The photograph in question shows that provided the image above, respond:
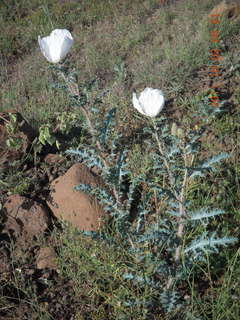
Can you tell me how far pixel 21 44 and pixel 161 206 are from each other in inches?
206

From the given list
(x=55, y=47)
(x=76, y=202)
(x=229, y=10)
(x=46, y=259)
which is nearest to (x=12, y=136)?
(x=76, y=202)

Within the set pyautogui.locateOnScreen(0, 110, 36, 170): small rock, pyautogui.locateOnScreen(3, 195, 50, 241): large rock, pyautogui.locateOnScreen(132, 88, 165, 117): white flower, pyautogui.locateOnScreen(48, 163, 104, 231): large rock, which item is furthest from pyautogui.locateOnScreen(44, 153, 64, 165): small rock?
pyautogui.locateOnScreen(132, 88, 165, 117): white flower

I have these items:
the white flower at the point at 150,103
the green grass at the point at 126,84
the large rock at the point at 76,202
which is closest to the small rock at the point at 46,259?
the green grass at the point at 126,84

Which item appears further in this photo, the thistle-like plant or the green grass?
the green grass

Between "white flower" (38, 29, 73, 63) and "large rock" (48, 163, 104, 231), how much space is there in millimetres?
1047

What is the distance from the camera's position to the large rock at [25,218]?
2.62 m

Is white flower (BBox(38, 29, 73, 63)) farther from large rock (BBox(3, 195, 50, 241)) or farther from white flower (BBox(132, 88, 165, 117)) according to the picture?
large rock (BBox(3, 195, 50, 241))

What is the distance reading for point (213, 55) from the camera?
13.4 ft

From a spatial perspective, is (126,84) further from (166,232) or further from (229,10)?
(166,232)

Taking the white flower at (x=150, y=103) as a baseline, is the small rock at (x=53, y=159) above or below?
below

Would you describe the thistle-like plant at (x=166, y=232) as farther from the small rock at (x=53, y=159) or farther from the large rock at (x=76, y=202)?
the small rock at (x=53, y=159)

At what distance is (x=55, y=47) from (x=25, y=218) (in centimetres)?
136

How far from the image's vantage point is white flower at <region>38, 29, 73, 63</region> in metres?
1.86

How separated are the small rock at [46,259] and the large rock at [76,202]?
0.25m
